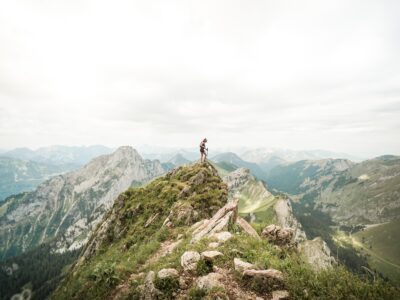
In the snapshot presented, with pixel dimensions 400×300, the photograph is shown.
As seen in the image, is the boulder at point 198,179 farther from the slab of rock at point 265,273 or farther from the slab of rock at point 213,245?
the slab of rock at point 265,273

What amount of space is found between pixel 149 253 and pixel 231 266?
9.36 meters

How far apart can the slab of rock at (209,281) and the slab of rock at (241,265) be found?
112cm

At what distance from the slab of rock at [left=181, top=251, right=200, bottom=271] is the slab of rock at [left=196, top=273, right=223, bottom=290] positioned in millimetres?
1343

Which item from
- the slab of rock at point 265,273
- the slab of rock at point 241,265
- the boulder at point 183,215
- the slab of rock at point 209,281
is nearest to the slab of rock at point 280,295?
the slab of rock at point 265,273

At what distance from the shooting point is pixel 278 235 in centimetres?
1978

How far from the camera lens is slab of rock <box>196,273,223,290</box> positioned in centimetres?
1150

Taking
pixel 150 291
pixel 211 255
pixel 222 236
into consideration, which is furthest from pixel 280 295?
pixel 222 236

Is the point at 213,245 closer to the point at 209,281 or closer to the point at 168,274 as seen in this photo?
the point at 168,274

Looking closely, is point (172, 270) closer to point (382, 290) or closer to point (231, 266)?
point (231, 266)

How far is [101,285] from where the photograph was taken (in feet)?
49.4

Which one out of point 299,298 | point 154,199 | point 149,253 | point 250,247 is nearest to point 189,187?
point 154,199

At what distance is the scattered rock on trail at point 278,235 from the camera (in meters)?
19.4

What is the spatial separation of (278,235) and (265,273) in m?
8.76

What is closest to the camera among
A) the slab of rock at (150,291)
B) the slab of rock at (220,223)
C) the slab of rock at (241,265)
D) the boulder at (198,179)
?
the slab of rock at (150,291)
